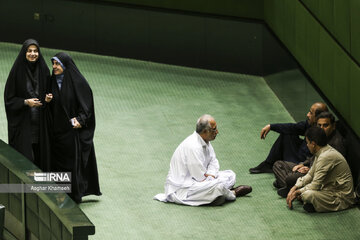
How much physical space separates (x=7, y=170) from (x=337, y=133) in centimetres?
358

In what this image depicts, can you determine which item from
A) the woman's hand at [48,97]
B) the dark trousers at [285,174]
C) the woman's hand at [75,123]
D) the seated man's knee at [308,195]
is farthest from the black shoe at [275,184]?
the woman's hand at [48,97]

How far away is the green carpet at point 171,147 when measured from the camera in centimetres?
934

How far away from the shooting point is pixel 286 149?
1073 cm

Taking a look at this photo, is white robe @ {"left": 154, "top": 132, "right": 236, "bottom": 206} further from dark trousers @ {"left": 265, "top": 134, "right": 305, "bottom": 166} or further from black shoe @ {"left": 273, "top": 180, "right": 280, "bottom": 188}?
dark trousers @ {"left": 265, "top": 134, "right": 305, "bottom": 166}

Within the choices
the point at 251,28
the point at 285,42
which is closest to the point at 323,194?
the point at 285,42

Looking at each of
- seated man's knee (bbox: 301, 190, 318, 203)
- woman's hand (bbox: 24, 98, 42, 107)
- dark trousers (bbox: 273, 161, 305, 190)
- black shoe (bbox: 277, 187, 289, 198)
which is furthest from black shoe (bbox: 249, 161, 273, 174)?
woman's hand (bbox: 24, 98, 42, 107)

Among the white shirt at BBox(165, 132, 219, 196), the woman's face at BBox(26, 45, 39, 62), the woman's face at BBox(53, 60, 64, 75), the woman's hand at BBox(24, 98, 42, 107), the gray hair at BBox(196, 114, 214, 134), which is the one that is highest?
the woman's face at BBox(26, 45, 39, 62)

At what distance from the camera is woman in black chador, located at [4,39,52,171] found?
9.95 meters

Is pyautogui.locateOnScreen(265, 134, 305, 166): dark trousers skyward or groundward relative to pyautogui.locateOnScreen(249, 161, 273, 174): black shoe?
skyward

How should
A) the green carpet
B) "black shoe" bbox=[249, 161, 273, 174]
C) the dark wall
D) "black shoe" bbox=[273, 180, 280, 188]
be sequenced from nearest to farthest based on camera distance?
the green carpet < "black shoe" bbox=[273, 180, 280, 188] < "black shoe" bbox=[249, 161, 273, 174] < the dark wall

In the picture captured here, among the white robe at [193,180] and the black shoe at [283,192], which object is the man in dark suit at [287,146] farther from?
the white robe at [193,180]

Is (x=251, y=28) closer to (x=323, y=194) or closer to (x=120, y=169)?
(x=120, y=169)

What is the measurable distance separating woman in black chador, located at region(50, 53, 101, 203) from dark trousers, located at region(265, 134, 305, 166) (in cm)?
208

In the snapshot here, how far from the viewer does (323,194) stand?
9.58 m
